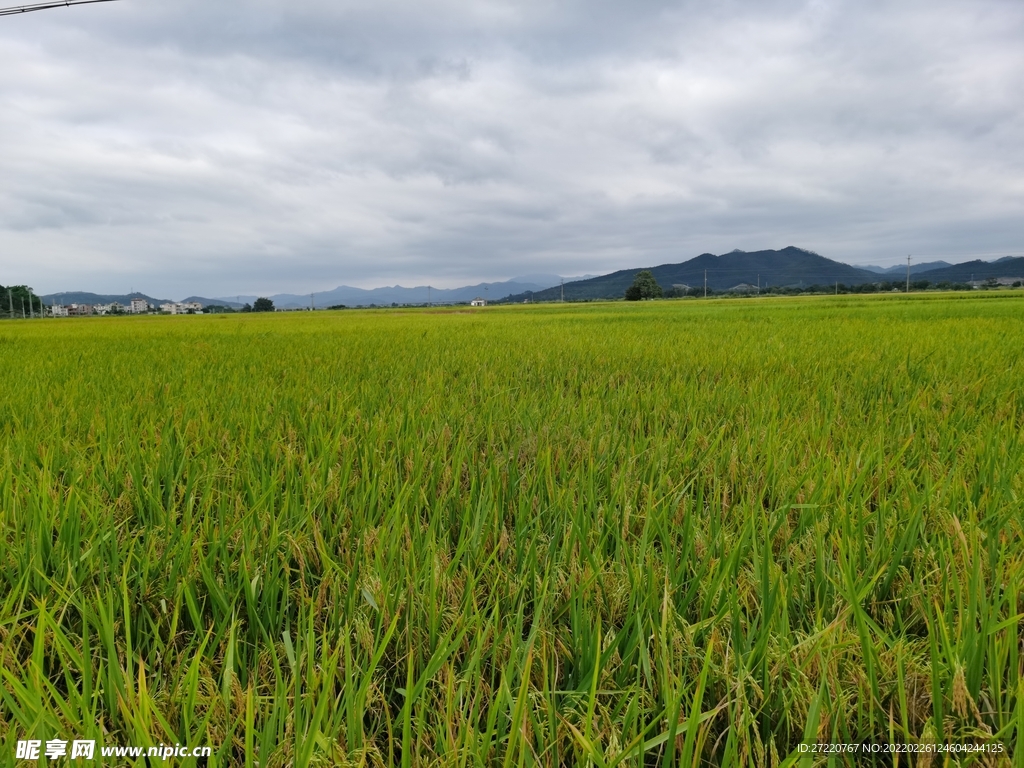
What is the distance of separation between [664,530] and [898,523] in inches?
23.5

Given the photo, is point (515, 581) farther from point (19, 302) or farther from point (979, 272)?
point (979, 272)

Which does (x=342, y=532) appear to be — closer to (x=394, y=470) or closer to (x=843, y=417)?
(x=394, y=470)

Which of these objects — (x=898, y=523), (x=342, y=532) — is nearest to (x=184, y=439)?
(x=342, y=532)

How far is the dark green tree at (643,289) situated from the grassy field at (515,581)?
74943mm

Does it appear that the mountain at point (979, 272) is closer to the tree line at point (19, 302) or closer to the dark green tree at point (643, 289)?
the dark green tree at point (643, 289)

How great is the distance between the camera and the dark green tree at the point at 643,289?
7462 cm

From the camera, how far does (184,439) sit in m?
1.94

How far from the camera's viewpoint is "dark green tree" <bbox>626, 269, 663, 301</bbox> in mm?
74625

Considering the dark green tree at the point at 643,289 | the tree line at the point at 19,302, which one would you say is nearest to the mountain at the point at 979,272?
the dark green tree at the point at 643,289

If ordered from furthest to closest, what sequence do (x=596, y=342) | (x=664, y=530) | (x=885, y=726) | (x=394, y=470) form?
(x=596, y=342) < (x=394, y=470) < (x=664, y=530) < (x=885, y=726)

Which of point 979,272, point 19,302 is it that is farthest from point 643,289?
point 979,272

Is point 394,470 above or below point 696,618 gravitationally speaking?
above

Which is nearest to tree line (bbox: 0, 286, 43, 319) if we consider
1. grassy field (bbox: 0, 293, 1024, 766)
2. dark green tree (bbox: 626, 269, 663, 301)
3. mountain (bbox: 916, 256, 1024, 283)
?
dark green tree (bbox: 626, 269, 663, 301)

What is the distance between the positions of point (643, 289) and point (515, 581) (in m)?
78.7
